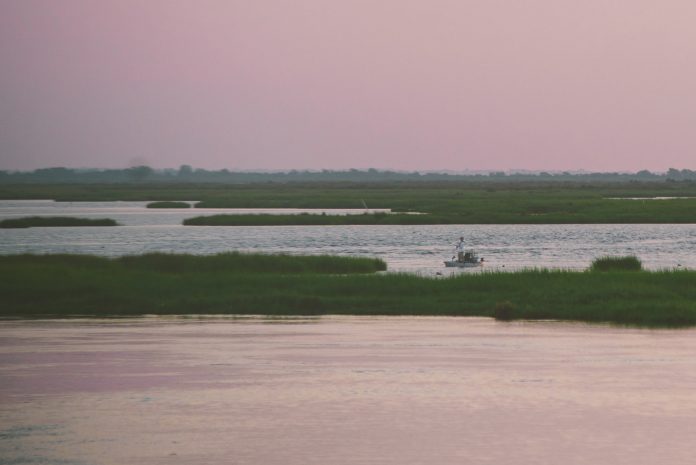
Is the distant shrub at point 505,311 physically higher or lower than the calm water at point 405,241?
higher

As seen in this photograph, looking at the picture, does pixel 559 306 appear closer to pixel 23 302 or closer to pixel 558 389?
pixel 558 389

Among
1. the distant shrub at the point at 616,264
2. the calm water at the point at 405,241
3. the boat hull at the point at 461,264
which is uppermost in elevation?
the distant shrub at the point at 616,264

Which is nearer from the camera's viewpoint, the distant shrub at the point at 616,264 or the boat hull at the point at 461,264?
the distant shrub at the point at 616,264

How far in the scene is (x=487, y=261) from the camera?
188ft

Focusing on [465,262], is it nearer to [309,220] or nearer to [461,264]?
[461,264]

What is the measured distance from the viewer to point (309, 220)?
97.5m

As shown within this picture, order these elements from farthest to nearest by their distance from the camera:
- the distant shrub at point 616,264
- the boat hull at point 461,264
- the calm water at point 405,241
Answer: the calm water at point 405,241
the boat hull at point 461,264
the distant shrub at point 616,264

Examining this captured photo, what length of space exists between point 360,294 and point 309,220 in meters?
58.7

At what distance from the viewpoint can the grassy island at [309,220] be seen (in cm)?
9500

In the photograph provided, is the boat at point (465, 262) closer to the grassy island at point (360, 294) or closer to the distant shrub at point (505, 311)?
the grassy island at point (360, 294)

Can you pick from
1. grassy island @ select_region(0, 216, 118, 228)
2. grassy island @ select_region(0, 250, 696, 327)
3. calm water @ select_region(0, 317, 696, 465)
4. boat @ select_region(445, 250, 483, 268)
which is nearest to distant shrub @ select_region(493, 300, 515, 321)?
grassy island @ select_region(0, 250, 696, 327)

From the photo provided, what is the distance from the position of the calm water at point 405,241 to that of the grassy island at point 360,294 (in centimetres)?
1173

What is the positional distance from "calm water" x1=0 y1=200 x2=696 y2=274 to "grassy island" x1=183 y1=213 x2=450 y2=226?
42.3 inches

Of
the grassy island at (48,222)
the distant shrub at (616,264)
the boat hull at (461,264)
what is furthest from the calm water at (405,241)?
the distant shrub at (616,264)
